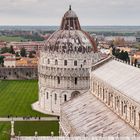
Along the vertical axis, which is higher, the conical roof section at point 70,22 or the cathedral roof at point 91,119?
the conical roof section at point 70,22

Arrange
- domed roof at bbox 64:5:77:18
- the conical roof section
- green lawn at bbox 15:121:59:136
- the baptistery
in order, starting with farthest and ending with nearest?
domed roof at bbox 64:5:77:18 < the conical roof section < the baptistery < green lawn at bbox 15:121:59:136

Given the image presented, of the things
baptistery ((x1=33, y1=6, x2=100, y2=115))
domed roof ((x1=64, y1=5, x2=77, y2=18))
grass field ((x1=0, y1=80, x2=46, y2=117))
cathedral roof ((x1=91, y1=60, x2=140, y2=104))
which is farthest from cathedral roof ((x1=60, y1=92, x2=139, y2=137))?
domed roof ((x1=64, y1=5, x2=77, y2=18))

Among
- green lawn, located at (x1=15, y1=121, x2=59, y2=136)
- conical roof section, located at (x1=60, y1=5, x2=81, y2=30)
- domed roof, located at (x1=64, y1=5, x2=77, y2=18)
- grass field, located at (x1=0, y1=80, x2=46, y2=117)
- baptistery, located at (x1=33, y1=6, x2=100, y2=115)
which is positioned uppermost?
domed roof, located at (x1=64, y1=5, x2=77, y2=18)

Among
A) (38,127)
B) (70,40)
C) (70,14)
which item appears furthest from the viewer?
(70,14)

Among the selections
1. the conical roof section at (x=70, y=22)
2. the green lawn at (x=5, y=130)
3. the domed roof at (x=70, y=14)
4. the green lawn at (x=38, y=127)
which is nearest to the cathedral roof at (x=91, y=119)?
the green lawn at (x=38, y=127)

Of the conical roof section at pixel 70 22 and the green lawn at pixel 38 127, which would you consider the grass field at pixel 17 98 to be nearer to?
the green lawn at pixel 38 127

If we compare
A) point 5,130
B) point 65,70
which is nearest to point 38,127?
point 5,130

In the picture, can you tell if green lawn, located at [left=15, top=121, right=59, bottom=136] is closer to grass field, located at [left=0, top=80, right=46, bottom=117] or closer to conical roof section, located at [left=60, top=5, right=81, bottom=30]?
grass field, located at [left=0, top=80, right=46, bottom=117]

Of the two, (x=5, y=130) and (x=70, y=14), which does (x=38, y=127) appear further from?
(x=70, y=14)
